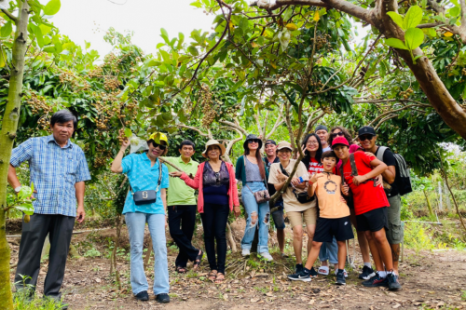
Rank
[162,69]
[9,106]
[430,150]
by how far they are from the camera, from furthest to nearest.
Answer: [430,150], [162,69], [9,106]

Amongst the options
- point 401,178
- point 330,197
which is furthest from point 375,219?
point 401,178

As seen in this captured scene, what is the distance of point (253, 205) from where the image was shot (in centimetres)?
469

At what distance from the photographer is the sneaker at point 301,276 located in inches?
165

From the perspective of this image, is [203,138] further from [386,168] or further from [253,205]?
[386,168]

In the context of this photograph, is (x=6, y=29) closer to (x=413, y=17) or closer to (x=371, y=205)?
(x=413, y=17)

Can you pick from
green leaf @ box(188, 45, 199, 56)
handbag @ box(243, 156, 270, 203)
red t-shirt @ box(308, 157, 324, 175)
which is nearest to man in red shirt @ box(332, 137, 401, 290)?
red t-shirt @ box(308, 157, 324, 175)

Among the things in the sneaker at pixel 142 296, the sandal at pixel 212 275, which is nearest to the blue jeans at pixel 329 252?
the sandal at pixel 212 275

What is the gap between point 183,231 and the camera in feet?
17.2

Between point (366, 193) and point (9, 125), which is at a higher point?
point (9, 125)

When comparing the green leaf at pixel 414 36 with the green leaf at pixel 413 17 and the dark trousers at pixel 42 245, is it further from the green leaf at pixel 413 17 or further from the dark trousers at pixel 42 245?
the dark trousers at pixel 42 245

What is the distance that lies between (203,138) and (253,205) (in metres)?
2.36

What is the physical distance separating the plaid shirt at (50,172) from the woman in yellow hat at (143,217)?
1.61ft

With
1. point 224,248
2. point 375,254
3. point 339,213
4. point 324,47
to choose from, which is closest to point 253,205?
point 224,248

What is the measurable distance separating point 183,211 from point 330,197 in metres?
2.21
